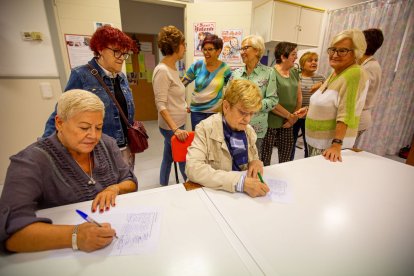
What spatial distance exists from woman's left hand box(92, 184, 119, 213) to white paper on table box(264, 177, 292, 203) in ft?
2.27

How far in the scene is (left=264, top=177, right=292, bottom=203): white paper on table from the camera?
36.6 inches

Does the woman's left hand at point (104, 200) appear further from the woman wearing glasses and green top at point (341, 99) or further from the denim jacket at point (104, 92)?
the woman wearing glasses and green top at point (341, 99)

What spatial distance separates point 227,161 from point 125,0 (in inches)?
175

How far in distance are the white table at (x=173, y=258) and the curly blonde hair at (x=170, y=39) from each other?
4.52 ft

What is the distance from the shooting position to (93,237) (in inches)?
24.9

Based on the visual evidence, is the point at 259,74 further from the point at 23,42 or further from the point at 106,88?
the point at 23,42

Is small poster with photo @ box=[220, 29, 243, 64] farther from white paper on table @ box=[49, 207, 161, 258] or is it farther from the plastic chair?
white paper on table @ box=[49, 207, 161, 258]

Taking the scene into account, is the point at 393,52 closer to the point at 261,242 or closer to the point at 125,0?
the point at 261,242

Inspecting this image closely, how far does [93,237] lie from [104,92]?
3.08 feet

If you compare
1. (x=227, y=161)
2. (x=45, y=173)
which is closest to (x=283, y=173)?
(x=227, y=161)

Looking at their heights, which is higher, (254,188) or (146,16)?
(146,16)

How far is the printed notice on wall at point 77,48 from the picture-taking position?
2387mm

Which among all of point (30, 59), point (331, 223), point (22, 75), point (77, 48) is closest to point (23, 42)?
point (30, 59)

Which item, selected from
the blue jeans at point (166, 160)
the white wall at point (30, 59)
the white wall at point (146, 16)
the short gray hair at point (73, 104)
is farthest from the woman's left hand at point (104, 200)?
the white wall at point (146, 16)
